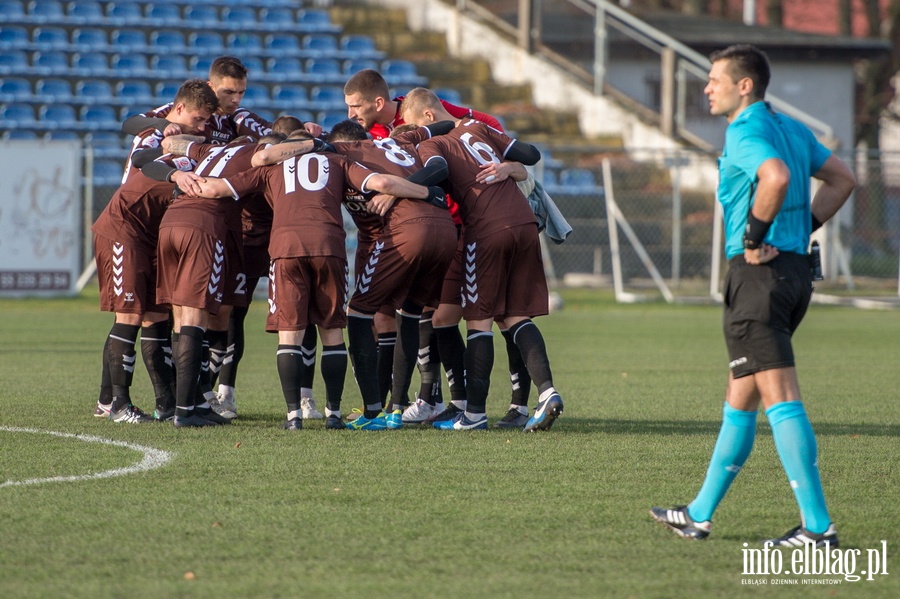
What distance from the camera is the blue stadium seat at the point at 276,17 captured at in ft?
92.5

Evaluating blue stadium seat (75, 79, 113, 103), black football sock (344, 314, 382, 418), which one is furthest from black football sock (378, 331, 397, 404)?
blue stadium seat (75, 79, 113, 103)

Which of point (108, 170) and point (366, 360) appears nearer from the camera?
point (366, 360)

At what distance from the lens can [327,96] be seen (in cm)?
2605

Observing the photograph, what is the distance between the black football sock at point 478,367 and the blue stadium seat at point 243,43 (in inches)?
812

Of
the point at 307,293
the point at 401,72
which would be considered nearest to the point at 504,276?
the point at 307,293

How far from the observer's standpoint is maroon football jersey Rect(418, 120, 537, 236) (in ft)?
24.7

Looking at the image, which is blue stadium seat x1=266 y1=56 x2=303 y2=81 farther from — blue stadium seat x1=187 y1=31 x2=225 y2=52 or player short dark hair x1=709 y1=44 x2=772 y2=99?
player short dark hair x1=709 y1=44 x2=772 y2=99

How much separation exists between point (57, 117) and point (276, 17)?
689 centimetres

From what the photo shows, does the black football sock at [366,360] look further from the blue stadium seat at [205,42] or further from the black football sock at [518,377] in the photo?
the blue stadium seat at [205,42]

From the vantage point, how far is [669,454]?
6.74m

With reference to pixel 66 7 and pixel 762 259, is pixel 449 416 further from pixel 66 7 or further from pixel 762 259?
pixel 66 7

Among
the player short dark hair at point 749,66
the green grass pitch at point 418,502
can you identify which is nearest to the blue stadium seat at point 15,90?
the green grass pitch at point 418,502

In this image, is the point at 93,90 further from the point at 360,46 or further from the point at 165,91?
the point at 360,46

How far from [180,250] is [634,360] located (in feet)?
19.7
